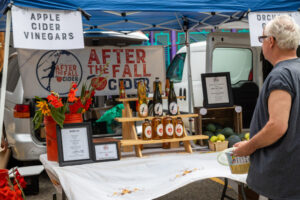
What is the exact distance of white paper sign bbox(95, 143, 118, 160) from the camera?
10.9 ft

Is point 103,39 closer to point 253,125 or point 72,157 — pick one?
point 72,157

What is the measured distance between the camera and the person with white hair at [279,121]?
198 cm

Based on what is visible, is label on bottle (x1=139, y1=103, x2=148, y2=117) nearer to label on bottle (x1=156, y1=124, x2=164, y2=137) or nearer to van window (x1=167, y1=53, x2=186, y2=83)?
label on bottle (x1=156, y1=124, x2=164, y2=137)

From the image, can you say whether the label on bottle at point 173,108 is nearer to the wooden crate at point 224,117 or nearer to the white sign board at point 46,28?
the wooden crate at point 224,117

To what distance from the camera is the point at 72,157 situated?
3246 mm

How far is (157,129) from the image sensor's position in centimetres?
351

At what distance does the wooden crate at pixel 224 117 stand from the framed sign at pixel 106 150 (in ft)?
3.24

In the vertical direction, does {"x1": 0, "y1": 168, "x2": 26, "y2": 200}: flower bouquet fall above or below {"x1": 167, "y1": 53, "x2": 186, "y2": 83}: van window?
below

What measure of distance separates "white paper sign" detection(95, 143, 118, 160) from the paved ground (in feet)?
5.51

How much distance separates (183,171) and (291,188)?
1.13 m

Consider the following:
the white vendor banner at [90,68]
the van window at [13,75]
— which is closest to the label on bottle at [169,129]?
the white vendor banner at [90,68]

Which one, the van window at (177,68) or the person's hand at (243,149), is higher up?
the van window at (177,68)

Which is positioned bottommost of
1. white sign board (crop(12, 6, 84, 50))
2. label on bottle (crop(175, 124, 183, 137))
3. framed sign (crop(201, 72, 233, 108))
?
label on bottle (crop(175, 124, 183, 137))

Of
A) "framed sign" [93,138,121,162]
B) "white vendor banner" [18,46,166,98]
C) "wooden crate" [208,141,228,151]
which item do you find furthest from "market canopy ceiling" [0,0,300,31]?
"wooden crate" [208,141,228,151]
